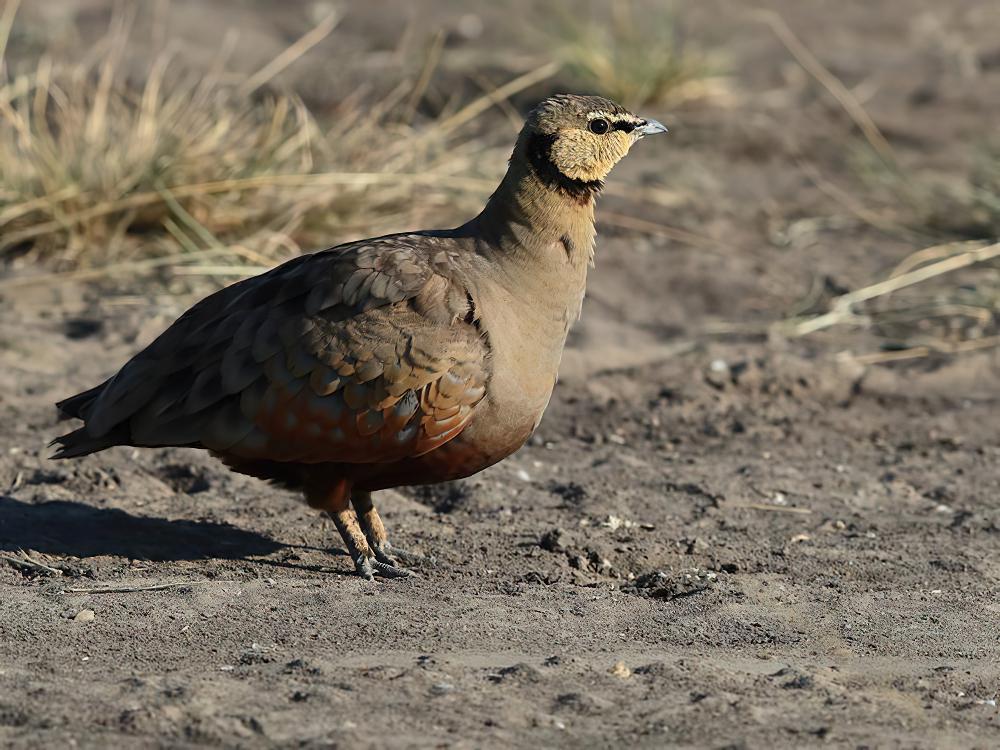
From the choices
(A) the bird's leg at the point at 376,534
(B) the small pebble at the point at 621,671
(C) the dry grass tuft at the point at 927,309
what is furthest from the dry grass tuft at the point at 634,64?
(B) the small pebble at the point at 621,671

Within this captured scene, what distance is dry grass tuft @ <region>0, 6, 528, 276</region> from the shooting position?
Answer: 26.4 ft

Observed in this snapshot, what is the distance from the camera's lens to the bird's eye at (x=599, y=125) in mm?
5207

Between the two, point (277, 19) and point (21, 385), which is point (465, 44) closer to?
point (277, 19)

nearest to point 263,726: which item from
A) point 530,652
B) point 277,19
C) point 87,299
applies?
point 530,652

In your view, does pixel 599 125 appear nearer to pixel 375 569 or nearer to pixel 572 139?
pixel 572 139

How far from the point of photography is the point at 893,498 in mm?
6238

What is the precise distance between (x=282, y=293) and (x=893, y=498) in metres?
2.86

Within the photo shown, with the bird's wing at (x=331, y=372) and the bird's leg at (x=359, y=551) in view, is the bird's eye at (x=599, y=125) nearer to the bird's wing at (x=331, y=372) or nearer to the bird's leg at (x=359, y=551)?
the bird's wing at (x=331, y=372)

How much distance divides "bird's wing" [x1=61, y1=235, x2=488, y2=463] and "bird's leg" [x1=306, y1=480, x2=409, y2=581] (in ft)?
0.62

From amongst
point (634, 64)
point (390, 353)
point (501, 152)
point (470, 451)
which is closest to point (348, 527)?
point (470, 451)

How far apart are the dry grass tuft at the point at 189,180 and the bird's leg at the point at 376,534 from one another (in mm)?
2627

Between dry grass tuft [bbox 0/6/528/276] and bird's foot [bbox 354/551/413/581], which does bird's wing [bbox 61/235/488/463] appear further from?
dry grass tuft [bbox 0/6/528/276]

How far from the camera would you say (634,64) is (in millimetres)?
11148

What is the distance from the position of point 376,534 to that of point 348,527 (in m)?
0.20
